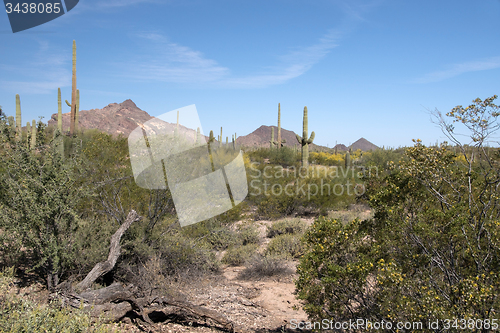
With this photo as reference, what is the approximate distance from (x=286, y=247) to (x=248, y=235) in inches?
55.0

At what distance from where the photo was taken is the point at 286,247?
9586 millimetres

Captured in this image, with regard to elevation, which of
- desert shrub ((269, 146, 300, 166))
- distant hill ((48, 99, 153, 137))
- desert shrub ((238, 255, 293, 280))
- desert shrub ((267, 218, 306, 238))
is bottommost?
desert shrub ((238, 255, 293, 280))

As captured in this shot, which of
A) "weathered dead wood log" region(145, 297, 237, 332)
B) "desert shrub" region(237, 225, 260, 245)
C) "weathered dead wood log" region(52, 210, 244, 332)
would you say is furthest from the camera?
"desert shrub" region(237, 225, 260, 245)

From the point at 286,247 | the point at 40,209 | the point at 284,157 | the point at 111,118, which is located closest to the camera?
the point at 40,209

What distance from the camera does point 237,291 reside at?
6.98m

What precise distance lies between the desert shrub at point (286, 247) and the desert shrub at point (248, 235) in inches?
38.7

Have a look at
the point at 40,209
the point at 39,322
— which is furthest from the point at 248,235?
the point at 39,322

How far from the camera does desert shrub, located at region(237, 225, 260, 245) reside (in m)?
10.3

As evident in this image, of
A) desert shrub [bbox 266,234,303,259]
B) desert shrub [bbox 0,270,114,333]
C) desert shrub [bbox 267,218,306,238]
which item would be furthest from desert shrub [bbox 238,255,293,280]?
desert shrub [bbox 0,270,114,333]

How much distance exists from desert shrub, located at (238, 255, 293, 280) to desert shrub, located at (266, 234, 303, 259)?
89cm

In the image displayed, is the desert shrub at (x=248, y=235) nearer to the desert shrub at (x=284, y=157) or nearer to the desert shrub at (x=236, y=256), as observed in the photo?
the desert shrub at (x=236, y=256)

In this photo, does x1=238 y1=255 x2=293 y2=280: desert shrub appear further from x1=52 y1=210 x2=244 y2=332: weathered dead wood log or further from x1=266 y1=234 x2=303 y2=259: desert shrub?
x1=52 y1=210 x2=244 y2=332: weathered dead wood log

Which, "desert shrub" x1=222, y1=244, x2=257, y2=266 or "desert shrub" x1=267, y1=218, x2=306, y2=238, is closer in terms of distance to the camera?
"desert shrub" x1=222, y1=244, x2=257, y2=266

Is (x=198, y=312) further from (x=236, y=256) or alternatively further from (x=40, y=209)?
(x=236, y=256)
